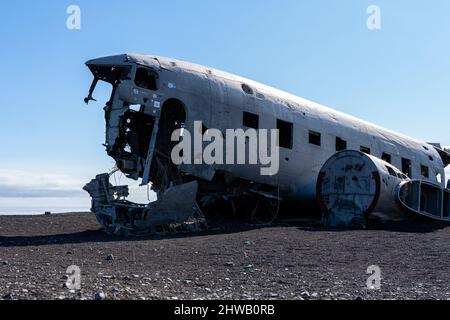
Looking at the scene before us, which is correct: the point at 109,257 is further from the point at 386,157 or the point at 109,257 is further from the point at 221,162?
the point at 386,157

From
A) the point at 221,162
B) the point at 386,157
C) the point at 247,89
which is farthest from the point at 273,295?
the point at 386,157

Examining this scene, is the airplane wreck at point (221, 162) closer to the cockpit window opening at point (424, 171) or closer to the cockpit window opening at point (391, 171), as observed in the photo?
the cockpit window opening at point (391, 171)

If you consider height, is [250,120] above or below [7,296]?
above

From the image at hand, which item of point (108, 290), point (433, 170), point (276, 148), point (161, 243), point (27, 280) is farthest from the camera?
point (433, 170)

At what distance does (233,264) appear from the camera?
10.3 m

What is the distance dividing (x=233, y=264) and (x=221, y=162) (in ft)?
26.6

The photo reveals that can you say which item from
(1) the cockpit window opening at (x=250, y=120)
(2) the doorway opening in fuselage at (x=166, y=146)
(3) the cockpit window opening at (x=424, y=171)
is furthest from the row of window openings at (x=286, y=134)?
(3) the cockpit window opening at (x=424, y=171)

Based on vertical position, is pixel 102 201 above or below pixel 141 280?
above

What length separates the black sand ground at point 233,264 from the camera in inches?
292

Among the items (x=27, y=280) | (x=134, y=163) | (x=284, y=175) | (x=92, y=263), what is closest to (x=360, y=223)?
(x=284, y=175)

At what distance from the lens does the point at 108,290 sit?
7.04 m

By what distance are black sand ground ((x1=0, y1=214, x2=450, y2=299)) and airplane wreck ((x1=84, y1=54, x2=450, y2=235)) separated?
1.36 meters
